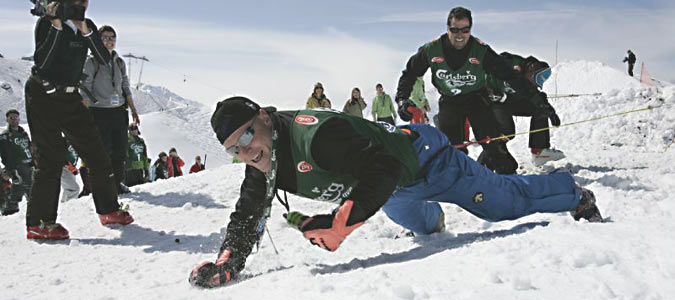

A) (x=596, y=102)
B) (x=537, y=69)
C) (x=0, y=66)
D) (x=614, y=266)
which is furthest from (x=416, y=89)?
(x=0, y=66)

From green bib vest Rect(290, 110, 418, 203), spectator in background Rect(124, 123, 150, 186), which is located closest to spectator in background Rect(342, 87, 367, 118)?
spectator in background Rect(124, 123, 150, 186)

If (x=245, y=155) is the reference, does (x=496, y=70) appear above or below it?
above

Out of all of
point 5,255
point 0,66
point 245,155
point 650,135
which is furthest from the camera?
point 0,66

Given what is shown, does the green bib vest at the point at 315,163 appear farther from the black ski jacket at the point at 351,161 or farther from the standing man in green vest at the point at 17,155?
the standing man in green vest at the point at 17,155

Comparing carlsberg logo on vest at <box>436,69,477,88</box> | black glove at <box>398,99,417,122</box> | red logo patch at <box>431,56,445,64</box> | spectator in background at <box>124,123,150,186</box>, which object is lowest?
spectator in background at <box>124,123,150,186</box>

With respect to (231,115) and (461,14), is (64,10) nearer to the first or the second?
(231,115)

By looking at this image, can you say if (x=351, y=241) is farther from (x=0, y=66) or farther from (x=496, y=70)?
(x=0, y=66)

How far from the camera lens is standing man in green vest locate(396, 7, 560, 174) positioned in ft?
15.7

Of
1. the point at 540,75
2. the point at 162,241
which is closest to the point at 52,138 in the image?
the point at 162,241

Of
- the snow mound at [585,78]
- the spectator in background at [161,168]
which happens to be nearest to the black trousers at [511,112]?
the spectator in background at [161,168]

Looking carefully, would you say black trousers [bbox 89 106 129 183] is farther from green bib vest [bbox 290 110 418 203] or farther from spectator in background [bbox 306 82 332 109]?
spectator in background [bbox 306 82 332 109]

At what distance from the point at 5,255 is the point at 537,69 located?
5.23 meters

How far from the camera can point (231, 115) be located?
227 cm

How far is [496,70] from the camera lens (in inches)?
190
